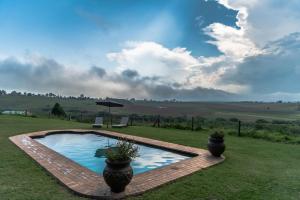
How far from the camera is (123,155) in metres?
4.81

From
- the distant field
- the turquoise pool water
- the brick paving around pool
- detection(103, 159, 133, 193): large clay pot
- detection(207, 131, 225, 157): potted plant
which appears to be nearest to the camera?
detection(103, 159, 133, 193): large clay pot

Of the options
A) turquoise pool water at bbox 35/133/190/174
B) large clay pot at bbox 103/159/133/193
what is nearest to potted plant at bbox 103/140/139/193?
large clay pot at bbox 103/159/133/193

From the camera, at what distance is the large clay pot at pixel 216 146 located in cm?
792

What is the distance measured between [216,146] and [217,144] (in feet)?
0.22

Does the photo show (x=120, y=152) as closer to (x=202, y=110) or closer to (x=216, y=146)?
(x=216, y=146)

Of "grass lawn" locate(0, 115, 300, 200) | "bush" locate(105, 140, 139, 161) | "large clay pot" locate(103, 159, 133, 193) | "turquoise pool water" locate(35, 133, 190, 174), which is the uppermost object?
"bush" locate(105, 140, 139, 161)

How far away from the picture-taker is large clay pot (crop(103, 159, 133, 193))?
4.73 m

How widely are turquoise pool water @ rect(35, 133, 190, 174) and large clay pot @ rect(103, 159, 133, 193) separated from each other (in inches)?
97.1

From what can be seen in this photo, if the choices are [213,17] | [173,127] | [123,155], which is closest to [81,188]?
[123,155]

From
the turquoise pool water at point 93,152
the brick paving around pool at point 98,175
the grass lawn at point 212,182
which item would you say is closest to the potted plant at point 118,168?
the brick paving around pool at point 98,175

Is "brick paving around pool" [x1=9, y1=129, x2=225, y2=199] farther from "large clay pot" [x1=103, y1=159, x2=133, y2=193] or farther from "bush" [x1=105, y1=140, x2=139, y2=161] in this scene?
"bush" [x1=105, y1=140, x2=139, y2=161]

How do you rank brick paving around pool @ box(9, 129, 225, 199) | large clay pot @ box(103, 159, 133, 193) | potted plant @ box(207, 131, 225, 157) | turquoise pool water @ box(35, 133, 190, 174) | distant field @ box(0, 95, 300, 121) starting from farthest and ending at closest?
distant field @ box(0, 95, 300, 121) < turquoise pool water @ box(35, 133, 190, 174) < potted plant @ box(207, 131, 225, 157) < brick paving around pool @ box(9, 129, 225, 199) < large clay pot @ box(103, 159, 133, 193)

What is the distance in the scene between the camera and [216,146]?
26.0 ft

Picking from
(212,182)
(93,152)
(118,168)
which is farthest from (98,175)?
(93,152)
